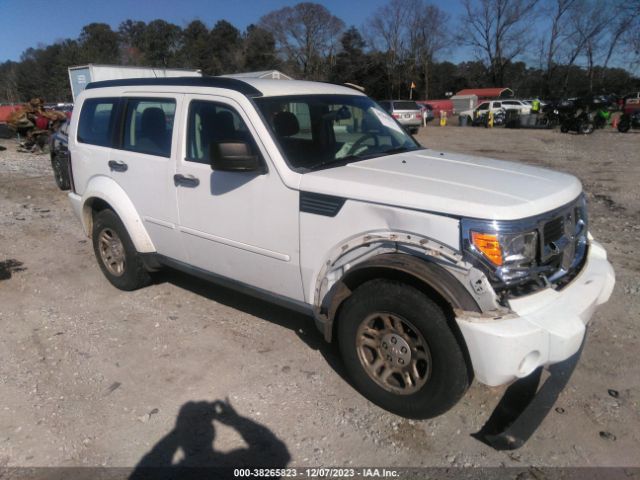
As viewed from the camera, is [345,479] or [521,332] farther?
[345,479]

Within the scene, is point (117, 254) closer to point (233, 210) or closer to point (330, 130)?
point (233, 210)

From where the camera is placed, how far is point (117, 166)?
442 cm

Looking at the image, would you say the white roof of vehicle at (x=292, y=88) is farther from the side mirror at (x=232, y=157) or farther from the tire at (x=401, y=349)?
the tire at (x=401, y=349)

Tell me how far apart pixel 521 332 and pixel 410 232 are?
758mm

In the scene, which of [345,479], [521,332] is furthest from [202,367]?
[521,332]

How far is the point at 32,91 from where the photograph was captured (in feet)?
242

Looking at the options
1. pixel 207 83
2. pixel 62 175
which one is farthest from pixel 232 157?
pixel 62 175

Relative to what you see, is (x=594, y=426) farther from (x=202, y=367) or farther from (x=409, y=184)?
(x=202, y=367)

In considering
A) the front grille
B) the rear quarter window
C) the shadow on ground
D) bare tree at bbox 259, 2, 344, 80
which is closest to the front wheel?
the rear quarter window

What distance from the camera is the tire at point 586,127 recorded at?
22.1 meters

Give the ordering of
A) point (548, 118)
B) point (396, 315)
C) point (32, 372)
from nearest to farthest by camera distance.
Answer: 1. point (396, 315)
2. point (32, 372)
3. point (548, 118)

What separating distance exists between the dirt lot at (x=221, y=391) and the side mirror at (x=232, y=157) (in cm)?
146

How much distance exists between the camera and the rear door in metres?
3.95

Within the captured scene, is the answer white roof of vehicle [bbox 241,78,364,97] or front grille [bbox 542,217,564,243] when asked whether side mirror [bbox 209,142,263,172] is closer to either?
white roof of vehicle [bbox 241,78,364,97]
